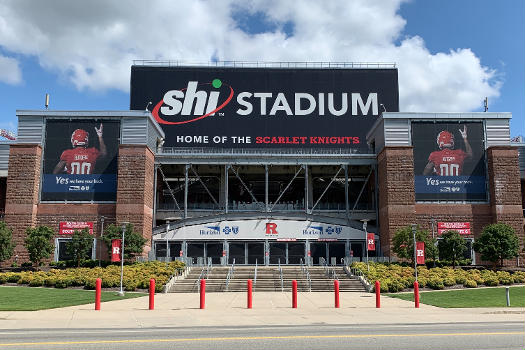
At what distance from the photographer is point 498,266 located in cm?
4666

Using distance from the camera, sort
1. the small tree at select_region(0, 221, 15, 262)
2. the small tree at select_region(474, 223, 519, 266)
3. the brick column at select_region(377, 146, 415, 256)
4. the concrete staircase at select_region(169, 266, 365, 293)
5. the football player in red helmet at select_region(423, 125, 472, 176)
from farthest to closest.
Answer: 1. the football player in red helmet at select_region(423, 125, 472, 176)
2. the brick column at select_region(377, 146, 415, 256)
3. the small tree at select_region(474, 223, 519, 266)
4. the small tree at select_region(0, 221, 15, 262)
5. the concrete staircase at select_region(169, 266, 365, 293)

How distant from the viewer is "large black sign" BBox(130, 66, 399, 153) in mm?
65562

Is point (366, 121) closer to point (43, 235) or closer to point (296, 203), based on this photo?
point (296, 203)

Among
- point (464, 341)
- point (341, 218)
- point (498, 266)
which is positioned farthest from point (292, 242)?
point (464, 341)

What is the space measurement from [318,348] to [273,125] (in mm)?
54868

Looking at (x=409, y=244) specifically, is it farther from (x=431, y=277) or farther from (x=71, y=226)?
(x=71, y=226)

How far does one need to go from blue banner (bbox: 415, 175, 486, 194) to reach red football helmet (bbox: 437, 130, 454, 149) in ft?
9.73

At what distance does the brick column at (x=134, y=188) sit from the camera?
159 ft

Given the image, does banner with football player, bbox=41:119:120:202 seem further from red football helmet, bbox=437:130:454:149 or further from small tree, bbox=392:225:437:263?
red football helmet, bbox=437:130:454:149

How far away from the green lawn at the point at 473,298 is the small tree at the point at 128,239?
2201 cm

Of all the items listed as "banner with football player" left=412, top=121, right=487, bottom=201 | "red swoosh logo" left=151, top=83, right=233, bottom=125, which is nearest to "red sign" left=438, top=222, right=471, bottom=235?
"banner with football player" left=412, top=121, right=487, bottom=201

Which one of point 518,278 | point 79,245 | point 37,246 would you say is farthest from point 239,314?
point 37,246

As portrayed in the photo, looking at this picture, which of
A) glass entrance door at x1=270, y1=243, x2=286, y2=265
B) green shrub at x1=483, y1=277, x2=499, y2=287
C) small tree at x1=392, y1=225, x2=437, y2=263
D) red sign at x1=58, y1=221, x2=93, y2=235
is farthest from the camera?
glass entrance door at x1=270, y1=243, x2=286, y2=265

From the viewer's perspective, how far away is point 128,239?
145ft
